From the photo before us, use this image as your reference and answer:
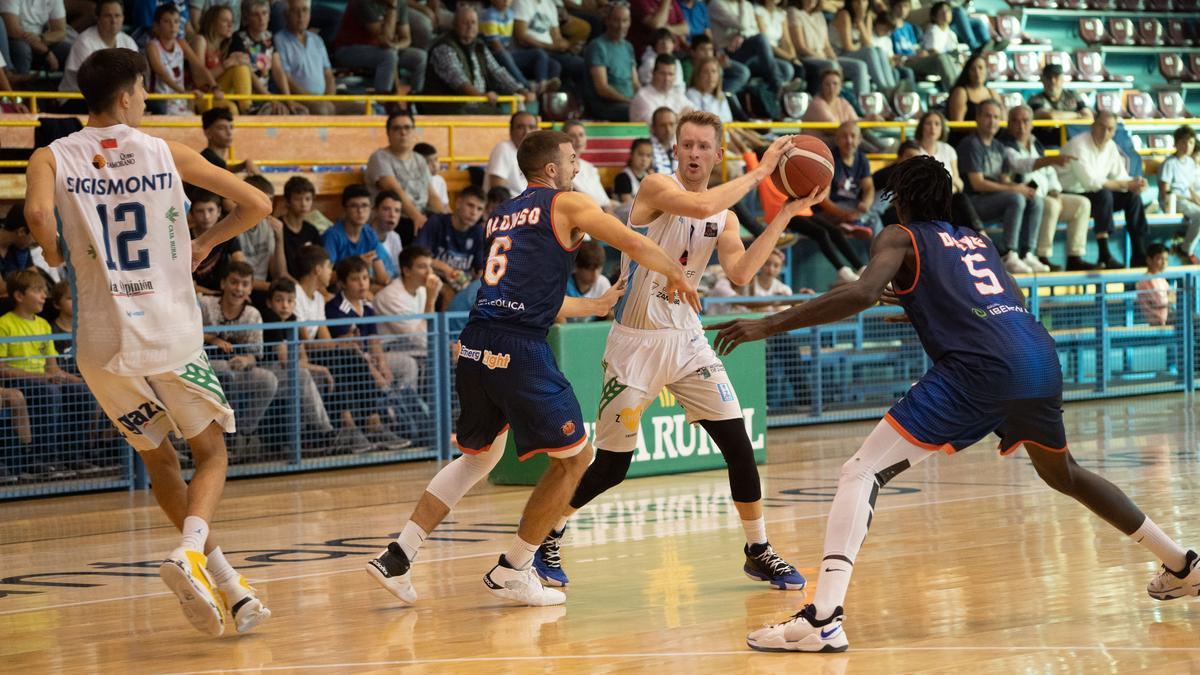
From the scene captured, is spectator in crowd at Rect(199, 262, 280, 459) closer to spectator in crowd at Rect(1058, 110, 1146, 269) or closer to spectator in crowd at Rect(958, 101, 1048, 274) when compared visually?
spectator in crowd at Rect(958, 101, 1048, 274)

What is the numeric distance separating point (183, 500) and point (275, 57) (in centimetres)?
931

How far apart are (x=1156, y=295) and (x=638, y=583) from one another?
34.5 ft

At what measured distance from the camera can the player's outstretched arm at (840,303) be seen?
18.9ft

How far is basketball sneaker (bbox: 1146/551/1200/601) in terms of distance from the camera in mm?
6258

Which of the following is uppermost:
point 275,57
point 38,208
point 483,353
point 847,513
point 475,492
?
point 275,57

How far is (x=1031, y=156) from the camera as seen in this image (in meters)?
18.0

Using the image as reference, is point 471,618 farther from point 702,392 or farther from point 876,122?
point 876,122

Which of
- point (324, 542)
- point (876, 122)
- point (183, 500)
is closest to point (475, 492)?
point (324, 542)

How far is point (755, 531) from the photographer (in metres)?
7.30

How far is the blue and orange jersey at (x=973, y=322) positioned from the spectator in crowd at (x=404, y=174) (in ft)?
28.3

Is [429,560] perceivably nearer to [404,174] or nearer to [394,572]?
[394,572]

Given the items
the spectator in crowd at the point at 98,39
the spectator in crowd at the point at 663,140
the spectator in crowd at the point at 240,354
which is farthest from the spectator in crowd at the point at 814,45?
the spectator in crowd at the point at 240,354

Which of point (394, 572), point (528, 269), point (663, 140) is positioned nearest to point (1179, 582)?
point (528, 269)

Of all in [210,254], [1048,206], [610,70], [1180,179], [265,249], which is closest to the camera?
[210,254]
